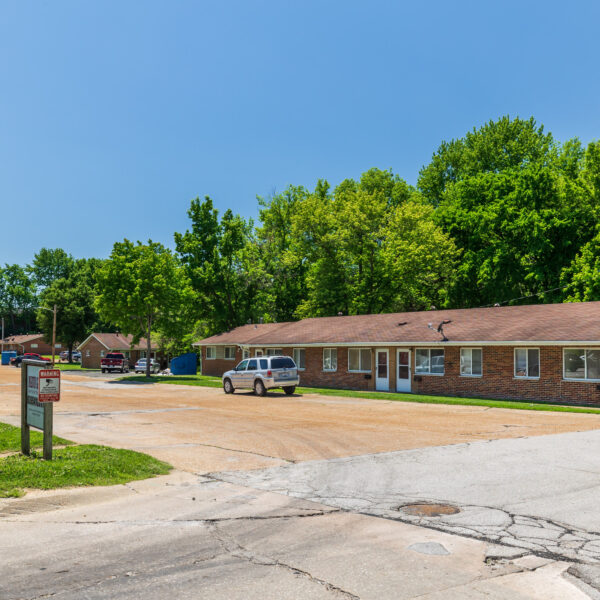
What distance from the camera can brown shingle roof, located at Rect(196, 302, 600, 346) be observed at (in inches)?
1064

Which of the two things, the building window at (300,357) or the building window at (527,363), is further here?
the building window at (300,357)

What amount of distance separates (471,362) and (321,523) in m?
23.5

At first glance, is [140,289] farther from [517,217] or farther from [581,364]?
[581,364]

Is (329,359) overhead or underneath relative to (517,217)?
underneath

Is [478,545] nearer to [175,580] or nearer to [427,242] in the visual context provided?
[175,580]

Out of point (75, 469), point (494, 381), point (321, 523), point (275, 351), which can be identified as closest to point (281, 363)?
point (494, 381)

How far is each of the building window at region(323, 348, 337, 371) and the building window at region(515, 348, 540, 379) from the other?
38.4ft

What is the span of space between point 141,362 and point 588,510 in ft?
184

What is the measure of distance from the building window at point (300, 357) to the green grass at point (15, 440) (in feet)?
81.1

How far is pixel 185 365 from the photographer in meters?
57.2

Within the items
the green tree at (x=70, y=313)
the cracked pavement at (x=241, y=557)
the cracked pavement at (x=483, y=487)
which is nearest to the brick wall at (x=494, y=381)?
the cracked pavement at (x=483, y=487)

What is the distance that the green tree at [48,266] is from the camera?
440 ft

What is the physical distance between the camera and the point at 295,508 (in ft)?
26.7

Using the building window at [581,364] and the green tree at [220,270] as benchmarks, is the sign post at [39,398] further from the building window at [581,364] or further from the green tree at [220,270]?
the green tree at [220,270]
